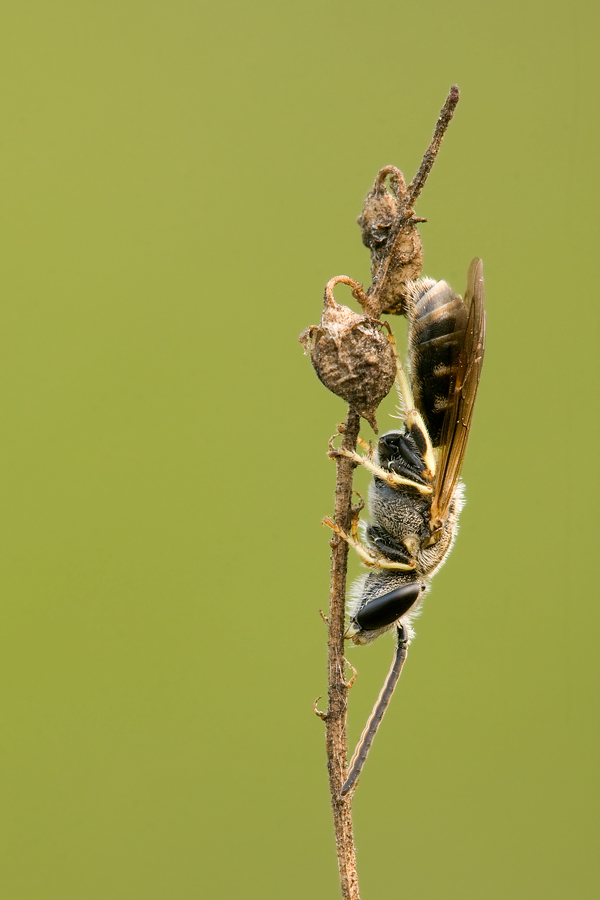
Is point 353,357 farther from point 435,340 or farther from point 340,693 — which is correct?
point 340,693

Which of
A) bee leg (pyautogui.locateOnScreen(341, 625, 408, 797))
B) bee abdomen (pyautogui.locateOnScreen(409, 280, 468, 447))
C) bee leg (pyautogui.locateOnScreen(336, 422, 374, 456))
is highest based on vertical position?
bee abdomen (pyautogui.locateOnScreen(409, 280, 468, 447))

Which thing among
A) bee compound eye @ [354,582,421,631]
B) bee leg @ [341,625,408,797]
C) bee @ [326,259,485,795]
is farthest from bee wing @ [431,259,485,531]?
bee leg @ [341,625,408,797]

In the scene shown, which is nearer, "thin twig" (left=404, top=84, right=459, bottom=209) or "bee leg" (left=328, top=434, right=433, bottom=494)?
"thin twig" (left=404, top=84, right=459, bottom=209)

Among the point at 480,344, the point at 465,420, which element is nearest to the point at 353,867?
the point at 465,420

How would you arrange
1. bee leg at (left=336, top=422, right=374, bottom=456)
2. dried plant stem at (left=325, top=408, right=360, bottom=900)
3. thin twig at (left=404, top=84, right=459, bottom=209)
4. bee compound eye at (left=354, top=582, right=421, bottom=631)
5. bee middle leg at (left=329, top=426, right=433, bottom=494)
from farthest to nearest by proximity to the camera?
bee middle leg at (left=329, top=426, right=433, bottom=494) → bee compound eye at (left=354, top=582, right=421, bottom=631) → bee leg at (left=336, top=422, right=374, bottom=456) → thin twig at (left=404, top=84, right=459, bottom=209) → dried plant stem at (left=325, top=408, right=360, bottom=900)

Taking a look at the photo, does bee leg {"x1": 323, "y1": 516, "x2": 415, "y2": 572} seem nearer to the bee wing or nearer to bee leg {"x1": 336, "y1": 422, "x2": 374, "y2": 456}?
the bee wing

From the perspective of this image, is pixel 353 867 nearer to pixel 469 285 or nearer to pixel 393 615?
pixel 393 615

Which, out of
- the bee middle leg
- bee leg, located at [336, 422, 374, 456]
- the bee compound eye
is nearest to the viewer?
bee leg, located at [336, 422, 374, 456]

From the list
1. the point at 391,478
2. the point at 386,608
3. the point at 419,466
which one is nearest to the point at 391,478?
the point at 391,478
